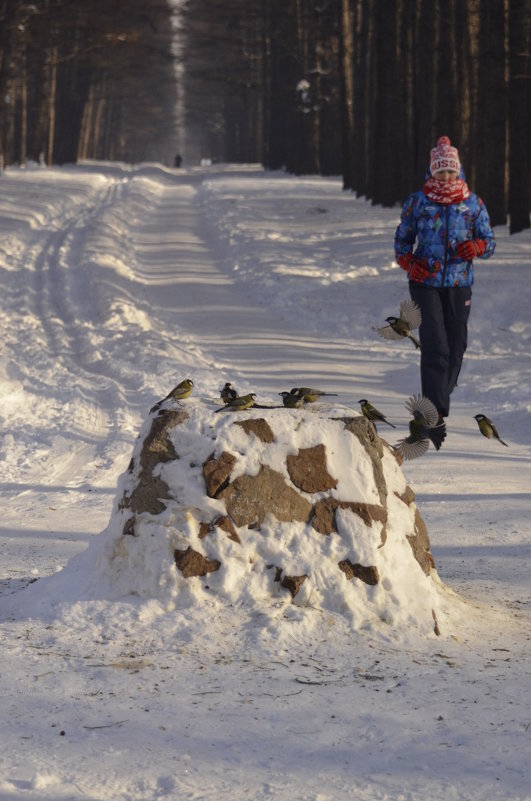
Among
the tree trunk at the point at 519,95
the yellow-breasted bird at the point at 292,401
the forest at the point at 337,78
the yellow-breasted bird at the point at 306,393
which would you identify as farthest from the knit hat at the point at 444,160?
the forest at the point at 337,78

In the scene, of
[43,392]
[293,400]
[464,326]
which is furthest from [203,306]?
[293,400]

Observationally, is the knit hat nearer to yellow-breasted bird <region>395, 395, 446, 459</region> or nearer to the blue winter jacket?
the blue winter jacket

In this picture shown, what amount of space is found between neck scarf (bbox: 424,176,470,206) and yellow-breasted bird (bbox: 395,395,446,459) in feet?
4.53

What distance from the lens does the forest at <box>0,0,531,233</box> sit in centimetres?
1958

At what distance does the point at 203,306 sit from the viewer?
15273 mm

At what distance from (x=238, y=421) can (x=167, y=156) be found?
474 feet

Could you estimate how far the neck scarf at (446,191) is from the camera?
7.01m

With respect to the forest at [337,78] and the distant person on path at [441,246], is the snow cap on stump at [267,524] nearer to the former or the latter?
the distant person on path at [441,246]

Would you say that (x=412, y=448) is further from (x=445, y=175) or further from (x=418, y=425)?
(x=445, y=175)

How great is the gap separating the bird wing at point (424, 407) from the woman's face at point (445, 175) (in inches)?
59.6

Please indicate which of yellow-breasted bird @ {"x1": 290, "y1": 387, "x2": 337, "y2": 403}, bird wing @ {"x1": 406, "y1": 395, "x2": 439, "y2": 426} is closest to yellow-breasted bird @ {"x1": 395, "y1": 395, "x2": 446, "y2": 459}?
bird wing @ {"x1": 406, "y1": 395, "x2": 439, "y2": 426}

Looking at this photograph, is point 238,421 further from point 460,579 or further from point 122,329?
point 122,329

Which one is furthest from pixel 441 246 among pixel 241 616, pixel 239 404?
pixel 241 616

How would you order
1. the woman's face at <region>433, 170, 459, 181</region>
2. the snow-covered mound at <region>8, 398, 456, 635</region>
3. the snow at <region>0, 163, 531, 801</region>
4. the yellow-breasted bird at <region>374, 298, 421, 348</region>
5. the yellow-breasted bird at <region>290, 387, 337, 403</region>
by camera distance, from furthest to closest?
the woman's face at <region>433, 170, 459, 181</region> < the yellow-breasted bird at <region>374, 298, 421, 348</region> < the yellow-breasted bird at <region>290, 387, 337, 403</region> < the snow-covered mound at <region>8, 398, 456, 635</region> < the snow at <region>0, 163, 531, 801</region>
